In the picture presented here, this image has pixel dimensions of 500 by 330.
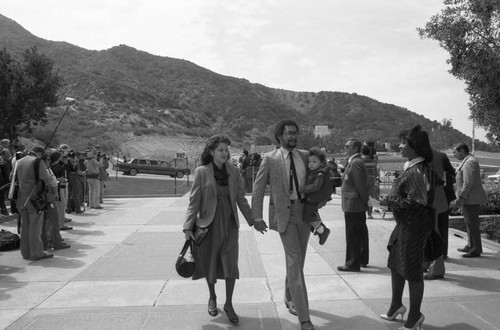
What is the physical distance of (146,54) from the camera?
13362 cm

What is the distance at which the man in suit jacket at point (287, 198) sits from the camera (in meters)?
4.49

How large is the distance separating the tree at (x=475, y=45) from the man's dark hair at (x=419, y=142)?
279 inches

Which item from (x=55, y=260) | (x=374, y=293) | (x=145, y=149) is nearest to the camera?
(x=374, y=293)

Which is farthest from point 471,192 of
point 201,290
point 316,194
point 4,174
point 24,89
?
point 24,89

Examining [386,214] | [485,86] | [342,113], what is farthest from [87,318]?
[342,113]

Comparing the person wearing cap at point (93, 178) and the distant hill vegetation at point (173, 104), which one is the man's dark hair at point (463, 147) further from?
the distant hill vegetation at point (173, 104)

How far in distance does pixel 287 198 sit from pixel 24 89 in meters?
33.6

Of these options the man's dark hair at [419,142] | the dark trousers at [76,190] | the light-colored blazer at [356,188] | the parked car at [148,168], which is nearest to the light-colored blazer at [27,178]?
the light-colored blazer at [356,188]

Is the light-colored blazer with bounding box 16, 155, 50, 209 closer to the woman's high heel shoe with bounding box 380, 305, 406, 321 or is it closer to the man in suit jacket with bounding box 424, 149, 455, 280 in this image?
the woman's high heel shoe with bounding box 380, 305, 406, 321

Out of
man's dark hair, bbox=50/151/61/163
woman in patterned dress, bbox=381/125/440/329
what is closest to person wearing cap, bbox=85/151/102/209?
man's dark hair, bbox=50/151/61/163

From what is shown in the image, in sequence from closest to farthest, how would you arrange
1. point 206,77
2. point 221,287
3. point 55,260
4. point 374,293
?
point 374,293, point 221,287, point 55,260, point 206,77

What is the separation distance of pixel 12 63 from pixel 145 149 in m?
24.3

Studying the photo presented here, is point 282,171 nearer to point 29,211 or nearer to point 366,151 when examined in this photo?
point 29,211

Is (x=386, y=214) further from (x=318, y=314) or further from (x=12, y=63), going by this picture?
(x=12, y=63)
